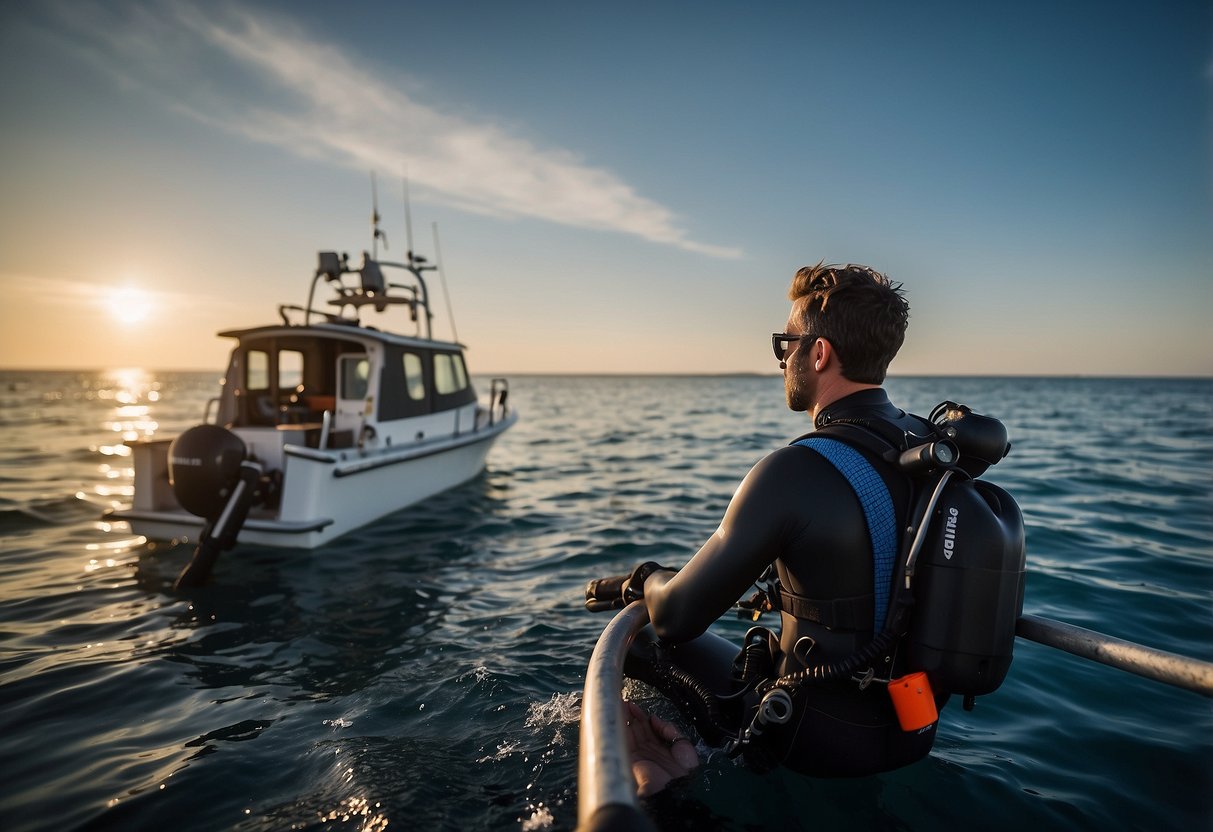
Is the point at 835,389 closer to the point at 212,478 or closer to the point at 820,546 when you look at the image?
the point at 820,546

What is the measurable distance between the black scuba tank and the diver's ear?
62 centimetres

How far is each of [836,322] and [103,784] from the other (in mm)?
4293

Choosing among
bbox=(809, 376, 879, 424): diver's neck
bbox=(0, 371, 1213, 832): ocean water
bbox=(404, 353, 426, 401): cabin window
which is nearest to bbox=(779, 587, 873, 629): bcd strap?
bbox=(809, 376, 879, 424): diver's neck

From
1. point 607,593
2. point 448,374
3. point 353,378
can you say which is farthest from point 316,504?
point 607,593

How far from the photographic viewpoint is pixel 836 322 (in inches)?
91.8

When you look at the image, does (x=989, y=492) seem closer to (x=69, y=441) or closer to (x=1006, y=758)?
(x=1006, y=758)

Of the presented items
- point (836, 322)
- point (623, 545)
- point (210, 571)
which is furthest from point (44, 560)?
point (836, 322)

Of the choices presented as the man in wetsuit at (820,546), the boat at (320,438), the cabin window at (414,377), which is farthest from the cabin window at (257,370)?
the man in wetsuit at (820,546)

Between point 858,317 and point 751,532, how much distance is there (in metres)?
0.91

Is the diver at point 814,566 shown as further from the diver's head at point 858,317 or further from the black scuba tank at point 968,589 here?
the black scuba tank at point 968,589

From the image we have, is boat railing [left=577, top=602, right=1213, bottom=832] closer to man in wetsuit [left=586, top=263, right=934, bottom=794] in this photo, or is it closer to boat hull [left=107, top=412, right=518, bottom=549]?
man in wetsuit [left=586, top=263, right=934, bottom=794]

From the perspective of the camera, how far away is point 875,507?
6.84ft

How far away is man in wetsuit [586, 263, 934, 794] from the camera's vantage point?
6.81ft

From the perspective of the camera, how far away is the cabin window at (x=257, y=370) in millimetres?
9867
